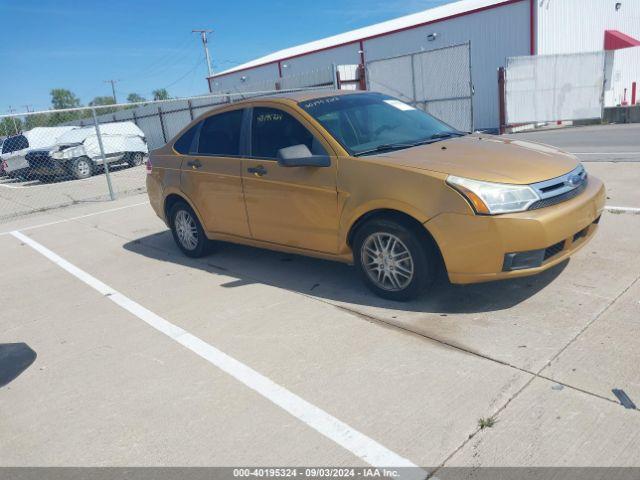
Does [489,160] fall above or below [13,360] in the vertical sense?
above

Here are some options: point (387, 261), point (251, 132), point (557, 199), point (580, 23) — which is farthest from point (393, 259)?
point (580, 23)

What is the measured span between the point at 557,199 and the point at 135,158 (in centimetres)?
1765

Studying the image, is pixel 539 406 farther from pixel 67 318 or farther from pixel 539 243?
pixel 67 318

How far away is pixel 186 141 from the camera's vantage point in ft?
20.1

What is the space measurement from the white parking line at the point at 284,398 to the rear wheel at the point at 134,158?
1498 cm


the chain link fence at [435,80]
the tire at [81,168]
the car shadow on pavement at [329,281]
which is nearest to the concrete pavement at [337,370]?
the car shadow on pavement at [329,281]

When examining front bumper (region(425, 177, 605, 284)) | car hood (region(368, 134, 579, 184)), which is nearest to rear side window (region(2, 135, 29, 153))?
car hood (region(368, 134, 579, 184))

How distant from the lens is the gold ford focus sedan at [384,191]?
12.0ft

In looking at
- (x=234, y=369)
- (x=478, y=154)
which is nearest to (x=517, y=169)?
(x=478, y=154)

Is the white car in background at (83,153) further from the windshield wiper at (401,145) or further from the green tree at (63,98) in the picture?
the green tree at (63,98)

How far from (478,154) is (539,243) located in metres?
0.90

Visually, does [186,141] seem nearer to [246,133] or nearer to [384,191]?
[246,133]

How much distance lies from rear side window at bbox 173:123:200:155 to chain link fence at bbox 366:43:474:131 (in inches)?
444

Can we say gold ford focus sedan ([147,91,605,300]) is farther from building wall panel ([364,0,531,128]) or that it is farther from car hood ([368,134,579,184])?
building wall panel ([364,0,531,128])
